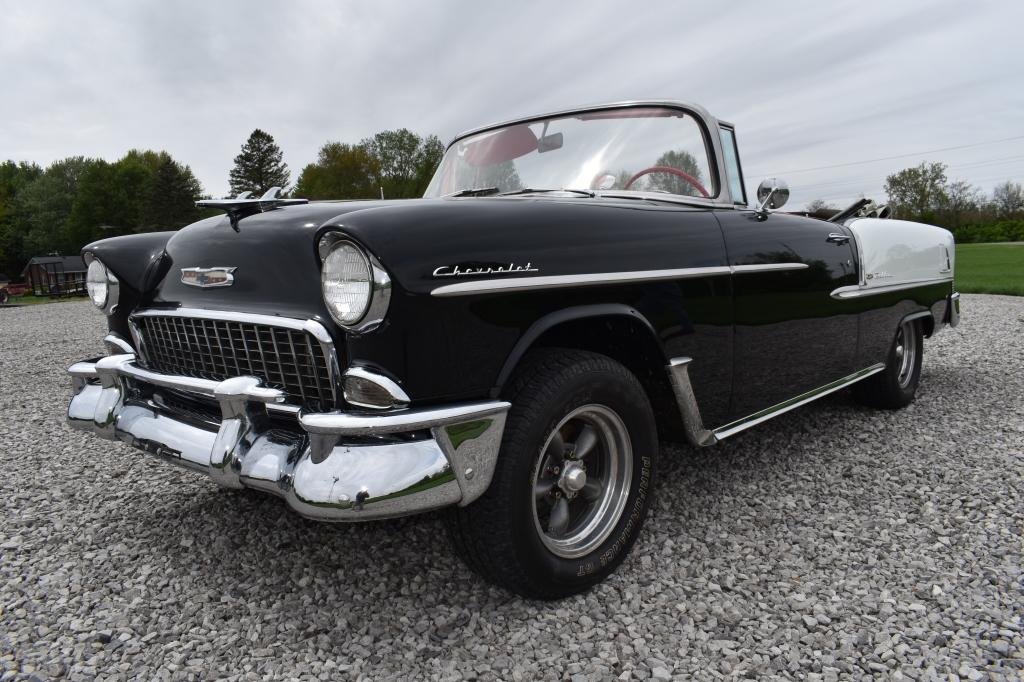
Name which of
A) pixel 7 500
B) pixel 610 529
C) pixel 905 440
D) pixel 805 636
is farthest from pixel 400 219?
pixel 905 440

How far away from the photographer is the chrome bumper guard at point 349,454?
1664 millimetres

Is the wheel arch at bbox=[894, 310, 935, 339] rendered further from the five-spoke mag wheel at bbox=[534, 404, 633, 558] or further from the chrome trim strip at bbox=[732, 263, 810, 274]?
the five-spoke mag wheel at bbox=[534, 404, 633, 558]

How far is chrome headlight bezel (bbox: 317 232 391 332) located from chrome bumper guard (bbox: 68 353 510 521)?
24cm

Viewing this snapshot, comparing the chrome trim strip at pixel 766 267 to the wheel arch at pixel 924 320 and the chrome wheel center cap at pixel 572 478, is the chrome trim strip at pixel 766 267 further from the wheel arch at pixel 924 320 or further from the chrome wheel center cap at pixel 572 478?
the wheel arch at pixel 924 320

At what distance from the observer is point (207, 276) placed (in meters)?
2.19

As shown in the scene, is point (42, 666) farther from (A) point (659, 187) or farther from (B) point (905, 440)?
(B) point (905, 440)

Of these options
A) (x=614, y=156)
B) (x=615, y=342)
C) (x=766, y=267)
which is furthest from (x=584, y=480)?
(x=614, y=156)

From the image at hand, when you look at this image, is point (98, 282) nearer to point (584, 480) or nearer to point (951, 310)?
point (584, 480)

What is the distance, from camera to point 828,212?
429 centimetres

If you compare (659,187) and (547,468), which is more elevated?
(659,187)

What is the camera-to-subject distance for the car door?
269cm

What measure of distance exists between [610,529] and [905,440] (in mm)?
2349

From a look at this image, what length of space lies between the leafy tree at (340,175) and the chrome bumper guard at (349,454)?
54429 mm

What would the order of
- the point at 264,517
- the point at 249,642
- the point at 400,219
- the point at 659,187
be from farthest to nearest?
the point at 659,187 < the point at 264,517 < the point at 249,642 < the point at 400,219
